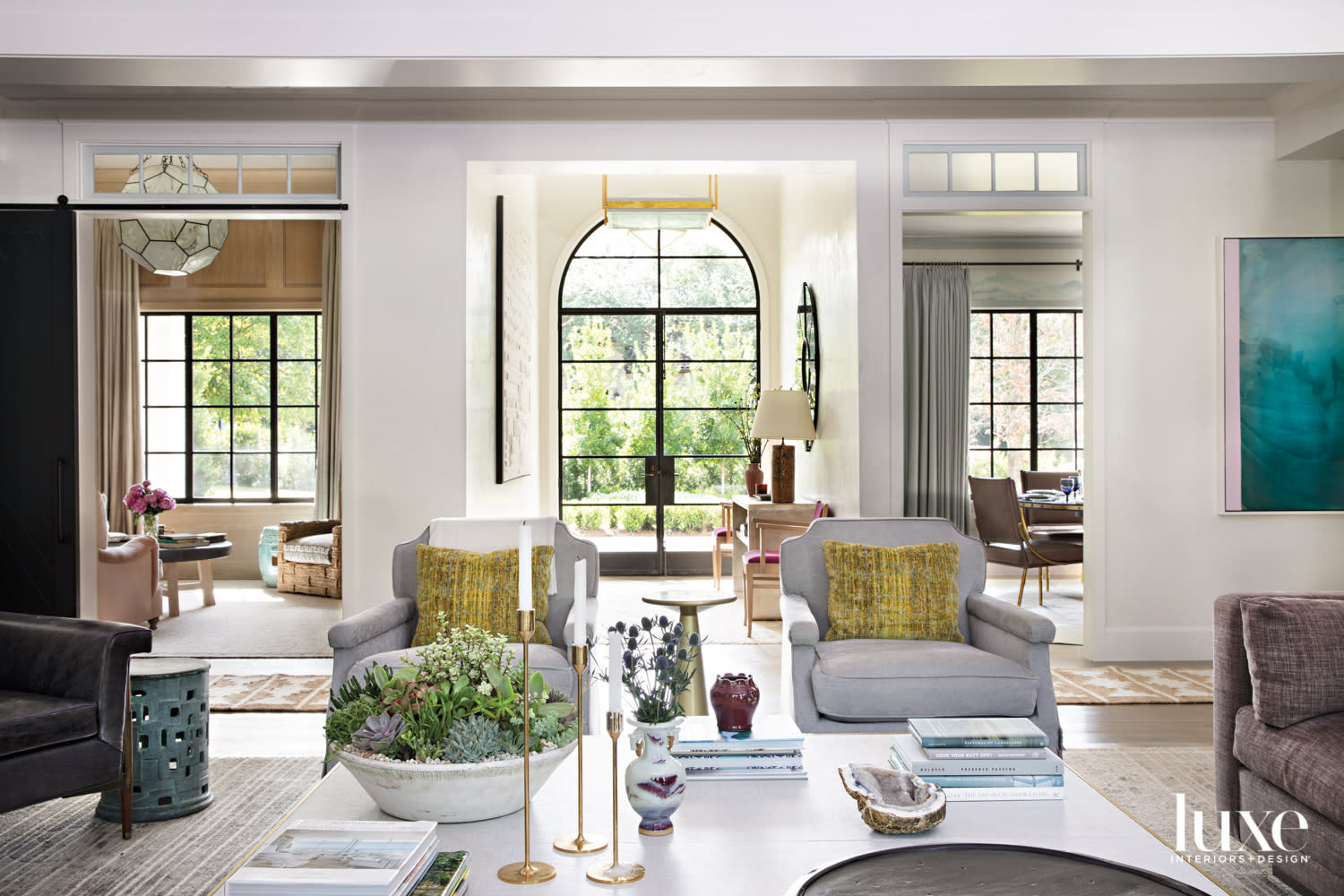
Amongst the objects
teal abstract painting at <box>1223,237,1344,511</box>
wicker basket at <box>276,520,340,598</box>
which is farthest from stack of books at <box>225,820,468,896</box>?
wicker basket at <box>276,520,340,598</box>

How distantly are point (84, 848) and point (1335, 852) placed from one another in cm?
307

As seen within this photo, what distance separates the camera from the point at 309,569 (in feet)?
23.4

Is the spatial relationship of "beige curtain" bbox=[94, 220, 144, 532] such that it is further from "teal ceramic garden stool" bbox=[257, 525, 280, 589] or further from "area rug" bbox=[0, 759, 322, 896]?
"area rug" bbox=[0, 759, 322, 896]

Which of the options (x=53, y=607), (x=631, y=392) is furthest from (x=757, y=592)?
(x=53, y=607)

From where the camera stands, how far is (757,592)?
6055 mm

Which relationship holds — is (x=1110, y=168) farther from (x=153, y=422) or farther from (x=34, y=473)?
(x=153, y=422)

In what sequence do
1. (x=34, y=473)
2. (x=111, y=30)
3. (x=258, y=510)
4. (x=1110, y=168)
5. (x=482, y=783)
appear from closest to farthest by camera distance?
(x=482, y=783) → (x=111, y=30) → (x=34, y=473) → (x=1110, y=168) → (x=258, y=510)

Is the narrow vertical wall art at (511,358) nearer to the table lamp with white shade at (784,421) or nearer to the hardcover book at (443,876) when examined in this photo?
the table lamp with white shade at (784,421)

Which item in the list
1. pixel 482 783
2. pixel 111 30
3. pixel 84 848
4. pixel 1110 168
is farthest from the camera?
pixel 1110 168

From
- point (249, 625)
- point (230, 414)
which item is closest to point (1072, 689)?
point (249, 625)

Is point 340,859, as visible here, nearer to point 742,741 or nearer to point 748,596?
point 742,741

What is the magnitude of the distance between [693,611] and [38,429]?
129 inches

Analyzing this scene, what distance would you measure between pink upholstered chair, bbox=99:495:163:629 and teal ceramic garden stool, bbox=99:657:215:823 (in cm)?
285

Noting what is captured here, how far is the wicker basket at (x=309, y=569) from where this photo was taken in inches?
276
